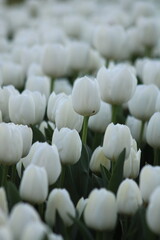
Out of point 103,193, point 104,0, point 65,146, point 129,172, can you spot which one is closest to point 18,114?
point 65,146

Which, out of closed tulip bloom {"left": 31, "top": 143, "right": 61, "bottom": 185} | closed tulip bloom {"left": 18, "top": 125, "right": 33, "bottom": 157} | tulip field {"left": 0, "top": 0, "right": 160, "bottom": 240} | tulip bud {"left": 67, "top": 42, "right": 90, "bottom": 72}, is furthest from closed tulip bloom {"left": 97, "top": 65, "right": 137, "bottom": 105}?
tulip bud {"left": 67, "top": 42, "right": 90, "bottom": 72}

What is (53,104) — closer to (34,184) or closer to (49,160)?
(49,160)

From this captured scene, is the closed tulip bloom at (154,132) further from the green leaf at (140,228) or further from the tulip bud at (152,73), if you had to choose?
the tulip bud at (152,73)

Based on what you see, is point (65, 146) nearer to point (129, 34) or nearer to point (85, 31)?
point (129, 34)

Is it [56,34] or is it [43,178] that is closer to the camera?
[43,178]

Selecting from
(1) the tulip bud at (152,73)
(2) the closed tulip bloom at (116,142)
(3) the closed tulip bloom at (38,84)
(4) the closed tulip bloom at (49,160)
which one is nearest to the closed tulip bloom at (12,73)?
(3) the closed tulip bloom at (38,84)

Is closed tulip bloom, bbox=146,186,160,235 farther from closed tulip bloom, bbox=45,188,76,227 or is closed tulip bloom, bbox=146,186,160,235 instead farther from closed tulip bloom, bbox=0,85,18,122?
closed tulip bloom, bbox=0,85,18,122
